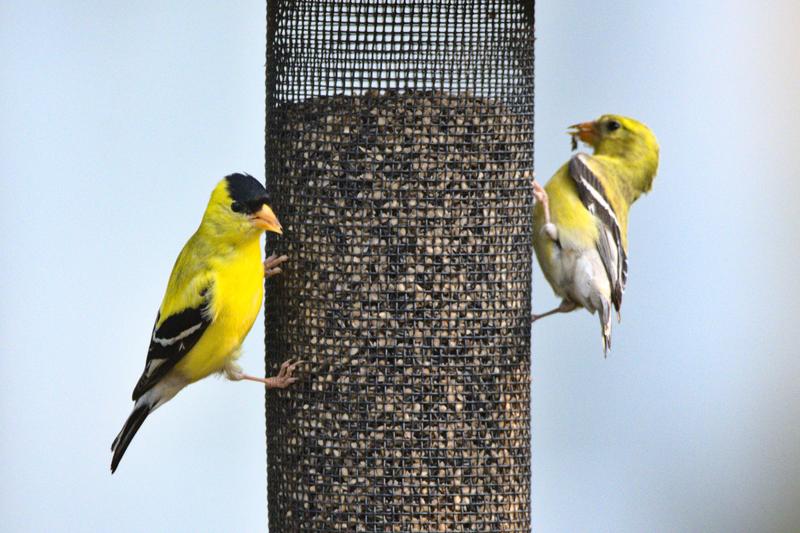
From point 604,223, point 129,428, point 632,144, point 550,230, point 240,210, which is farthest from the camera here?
point 632,144

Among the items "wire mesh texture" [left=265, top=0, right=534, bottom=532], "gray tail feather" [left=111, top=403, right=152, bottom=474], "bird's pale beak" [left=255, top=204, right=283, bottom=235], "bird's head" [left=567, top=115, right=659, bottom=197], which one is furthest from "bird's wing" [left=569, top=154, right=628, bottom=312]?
"gray tail feather" [left=111, top=403, right=152, bottom=474]

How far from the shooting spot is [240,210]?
5.70m

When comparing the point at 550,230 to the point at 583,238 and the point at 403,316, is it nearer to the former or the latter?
the point at 583,238

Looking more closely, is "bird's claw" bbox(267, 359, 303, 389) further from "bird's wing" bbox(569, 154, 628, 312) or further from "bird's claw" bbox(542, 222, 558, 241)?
"bird's wing" bbox(569, 154, 628, 312)

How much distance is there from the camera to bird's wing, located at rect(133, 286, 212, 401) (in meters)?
5.86

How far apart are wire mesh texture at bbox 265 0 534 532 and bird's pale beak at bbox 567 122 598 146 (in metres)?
1.20

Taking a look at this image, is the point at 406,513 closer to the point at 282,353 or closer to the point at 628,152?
the point at 282,353

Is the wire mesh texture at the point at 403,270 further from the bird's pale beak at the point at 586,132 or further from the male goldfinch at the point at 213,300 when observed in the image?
the bird's pale beak at the point at 586,132

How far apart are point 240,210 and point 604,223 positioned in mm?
1622

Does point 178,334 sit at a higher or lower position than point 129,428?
higher

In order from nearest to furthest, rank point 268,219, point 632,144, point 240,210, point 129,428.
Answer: point 268,219 < point 240,210 < point 129,428 < point 632,144

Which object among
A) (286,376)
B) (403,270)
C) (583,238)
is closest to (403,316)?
(403,270)

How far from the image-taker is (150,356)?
593cm

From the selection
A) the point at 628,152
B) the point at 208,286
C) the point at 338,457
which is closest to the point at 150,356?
the point at 208,286
